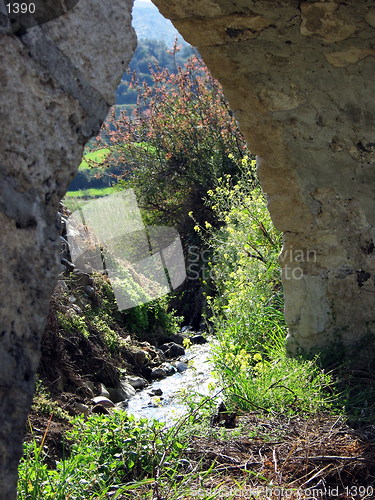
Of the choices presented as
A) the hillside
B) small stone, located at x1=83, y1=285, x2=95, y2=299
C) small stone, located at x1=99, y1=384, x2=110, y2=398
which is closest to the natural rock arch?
Answer: small stone, located at x1=99, y1=384, x2=110, y2=398

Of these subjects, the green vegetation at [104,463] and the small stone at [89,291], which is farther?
the small stone at [89,291]

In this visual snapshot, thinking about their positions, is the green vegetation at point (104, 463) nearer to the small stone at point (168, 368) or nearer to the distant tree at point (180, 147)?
the small stone at point (168, 368)

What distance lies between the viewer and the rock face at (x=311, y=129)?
11.8ft

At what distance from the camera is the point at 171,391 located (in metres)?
5.46

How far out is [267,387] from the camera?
361cm

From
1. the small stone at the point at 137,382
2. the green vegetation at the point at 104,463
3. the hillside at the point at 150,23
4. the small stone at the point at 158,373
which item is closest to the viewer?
the green vegetation at the point at 104,463

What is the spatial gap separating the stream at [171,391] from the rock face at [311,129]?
3.31 ft

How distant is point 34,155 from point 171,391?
3992 millimetres

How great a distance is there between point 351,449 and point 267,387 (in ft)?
2.42

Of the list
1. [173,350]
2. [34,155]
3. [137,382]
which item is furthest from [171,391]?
[34,155]

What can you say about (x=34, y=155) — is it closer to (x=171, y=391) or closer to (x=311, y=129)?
(x=311, y=129)

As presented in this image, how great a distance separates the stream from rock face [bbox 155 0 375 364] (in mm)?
1009

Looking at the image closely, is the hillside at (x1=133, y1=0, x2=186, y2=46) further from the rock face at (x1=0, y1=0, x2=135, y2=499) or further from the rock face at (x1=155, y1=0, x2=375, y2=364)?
the rock face at (x1=0, y1=0, x2=135, y2=499)

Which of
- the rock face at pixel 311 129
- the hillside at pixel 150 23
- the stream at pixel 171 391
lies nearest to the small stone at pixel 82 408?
the stream at pixel 171 391
